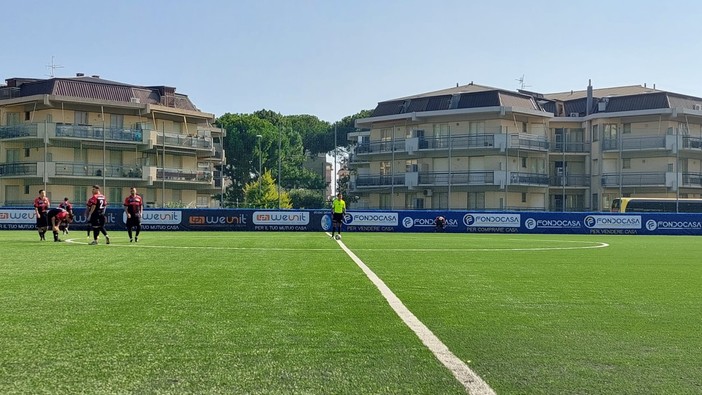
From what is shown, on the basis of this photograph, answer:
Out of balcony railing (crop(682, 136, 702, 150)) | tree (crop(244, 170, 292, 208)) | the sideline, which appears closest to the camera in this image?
the sideline

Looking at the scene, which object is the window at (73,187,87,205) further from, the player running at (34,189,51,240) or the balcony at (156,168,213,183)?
the player running at (34,189,51,240)

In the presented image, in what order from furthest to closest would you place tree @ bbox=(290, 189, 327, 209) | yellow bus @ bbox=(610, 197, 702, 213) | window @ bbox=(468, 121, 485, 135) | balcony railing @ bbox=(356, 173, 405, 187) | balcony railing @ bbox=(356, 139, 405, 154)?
tree @ bbox=(290, 189, 327, 209) < balcony railing @ bbox=(356, 139, 405, 154) < balcony railing @ bbox=(356, 173, 405, 187) < window @ bbox=(468, 121, 485, 135) < yellow bus @ bbox=(610, 197, 702, 213)

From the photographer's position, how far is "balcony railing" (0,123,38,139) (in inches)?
2516

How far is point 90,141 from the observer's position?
65.0 meters

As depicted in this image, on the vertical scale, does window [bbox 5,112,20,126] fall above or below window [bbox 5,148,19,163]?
above

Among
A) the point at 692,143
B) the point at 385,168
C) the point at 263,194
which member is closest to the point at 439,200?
the point at 385,168

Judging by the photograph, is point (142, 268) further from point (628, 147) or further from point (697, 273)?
point (628, 147)

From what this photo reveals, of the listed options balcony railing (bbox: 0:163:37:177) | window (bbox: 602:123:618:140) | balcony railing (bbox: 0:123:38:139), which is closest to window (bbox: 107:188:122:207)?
balcony railing (bbox: 0:163:37:177)

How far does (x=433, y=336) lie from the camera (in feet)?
22.9

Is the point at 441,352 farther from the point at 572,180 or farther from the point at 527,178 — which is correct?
the point at 572,180


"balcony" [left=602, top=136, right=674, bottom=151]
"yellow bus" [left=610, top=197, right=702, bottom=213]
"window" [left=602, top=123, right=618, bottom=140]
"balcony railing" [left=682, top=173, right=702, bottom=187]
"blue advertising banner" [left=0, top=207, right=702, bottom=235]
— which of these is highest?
"window" [left=602, top=123, right=618, bottom=140]

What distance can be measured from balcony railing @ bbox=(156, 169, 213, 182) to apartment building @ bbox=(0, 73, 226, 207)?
9 centimetres

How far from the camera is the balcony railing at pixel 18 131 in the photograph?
63906 millimetres

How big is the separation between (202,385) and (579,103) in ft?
256
